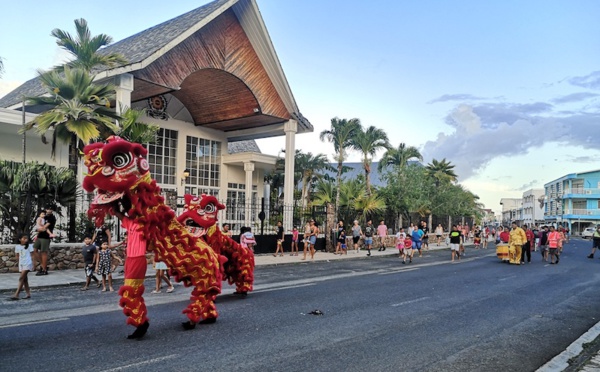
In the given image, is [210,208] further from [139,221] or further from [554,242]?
[554,242]

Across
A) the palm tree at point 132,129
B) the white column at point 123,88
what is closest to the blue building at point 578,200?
the white column at point 123,88

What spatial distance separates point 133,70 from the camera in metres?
18.0

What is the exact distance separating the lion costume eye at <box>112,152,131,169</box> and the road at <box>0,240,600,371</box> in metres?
2.45

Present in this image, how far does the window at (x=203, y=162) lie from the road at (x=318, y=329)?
53.0ft

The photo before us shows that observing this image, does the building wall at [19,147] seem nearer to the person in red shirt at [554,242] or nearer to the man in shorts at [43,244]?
the man in shorts at [43,244]

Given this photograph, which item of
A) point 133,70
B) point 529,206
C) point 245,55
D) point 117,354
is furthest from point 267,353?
point 529,206

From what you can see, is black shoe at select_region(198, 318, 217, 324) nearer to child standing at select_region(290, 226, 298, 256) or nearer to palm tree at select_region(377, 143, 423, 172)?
child standing at select_region(290, 226, 298, 256)

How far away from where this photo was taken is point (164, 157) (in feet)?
86.6

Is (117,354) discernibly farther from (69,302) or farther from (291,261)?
(291,261)

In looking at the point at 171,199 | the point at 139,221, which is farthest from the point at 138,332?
the point at 171,199

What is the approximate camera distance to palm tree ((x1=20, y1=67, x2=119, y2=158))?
546 inches

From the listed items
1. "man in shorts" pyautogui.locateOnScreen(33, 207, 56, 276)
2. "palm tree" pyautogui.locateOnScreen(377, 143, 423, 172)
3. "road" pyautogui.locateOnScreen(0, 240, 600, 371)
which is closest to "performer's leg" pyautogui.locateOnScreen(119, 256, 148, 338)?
"road" pyautogui.locateOnScreen(0, 240, 600, 371)

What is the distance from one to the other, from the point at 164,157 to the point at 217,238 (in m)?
18.0

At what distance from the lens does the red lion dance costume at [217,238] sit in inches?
341
